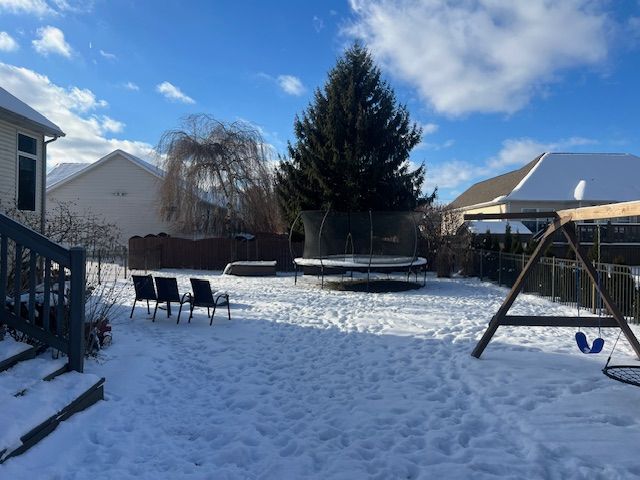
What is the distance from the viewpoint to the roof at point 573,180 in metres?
32.1

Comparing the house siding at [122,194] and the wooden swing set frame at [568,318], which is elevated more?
the house siding at [122,194]

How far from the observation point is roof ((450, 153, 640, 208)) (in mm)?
32062

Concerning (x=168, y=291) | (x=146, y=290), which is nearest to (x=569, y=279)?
(x=168, y=291)

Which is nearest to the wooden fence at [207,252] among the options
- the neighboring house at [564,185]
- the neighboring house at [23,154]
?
the neighboring house at [23,154]

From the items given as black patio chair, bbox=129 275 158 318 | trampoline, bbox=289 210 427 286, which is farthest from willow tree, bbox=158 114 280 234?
black patio chair, bbox=129 275 158 318

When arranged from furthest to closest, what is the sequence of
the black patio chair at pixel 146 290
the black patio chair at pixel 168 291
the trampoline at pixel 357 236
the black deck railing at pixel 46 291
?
the trampoline at pixel 357 236 → the black patio chair at pixel 146 290 → the black patio chair at pixel 168 291 → the black deck railing at pixel 46 291

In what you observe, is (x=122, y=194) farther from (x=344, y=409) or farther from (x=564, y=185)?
(x=564, y=185)

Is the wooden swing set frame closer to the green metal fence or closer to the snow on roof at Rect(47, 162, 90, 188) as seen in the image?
the green metal fence

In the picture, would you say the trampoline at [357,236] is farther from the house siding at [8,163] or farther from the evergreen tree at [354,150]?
the house siding at [8,163]

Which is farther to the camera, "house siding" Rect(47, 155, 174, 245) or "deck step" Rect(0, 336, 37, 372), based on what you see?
"house siding" Rect(47, 155, 174, 245)

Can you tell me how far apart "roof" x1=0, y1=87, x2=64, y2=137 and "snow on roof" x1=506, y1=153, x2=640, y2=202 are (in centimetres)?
2709

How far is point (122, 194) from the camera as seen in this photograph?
30.3m

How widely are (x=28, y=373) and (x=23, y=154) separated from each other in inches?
467

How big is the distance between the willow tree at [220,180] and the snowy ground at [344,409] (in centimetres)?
1651
